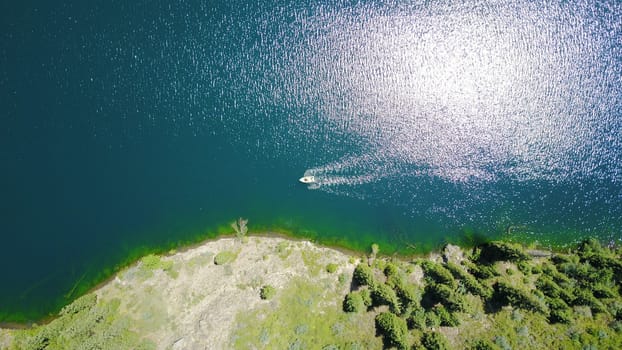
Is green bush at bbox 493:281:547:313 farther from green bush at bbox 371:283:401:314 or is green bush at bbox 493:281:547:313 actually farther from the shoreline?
green bush at bbox 371:283:401:314

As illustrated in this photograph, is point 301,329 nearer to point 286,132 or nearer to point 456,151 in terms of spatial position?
point 286,132

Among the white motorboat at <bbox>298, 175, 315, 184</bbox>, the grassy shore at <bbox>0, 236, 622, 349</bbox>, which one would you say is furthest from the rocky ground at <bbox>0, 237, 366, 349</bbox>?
the white motorboat at <bbox>298, 175, 315, 184</bbox>

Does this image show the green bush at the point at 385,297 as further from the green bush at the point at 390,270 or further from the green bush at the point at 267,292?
the green bush at the point at 267,292

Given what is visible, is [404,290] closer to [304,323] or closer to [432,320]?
[432,320]

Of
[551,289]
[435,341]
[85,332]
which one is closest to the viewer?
[85,332]

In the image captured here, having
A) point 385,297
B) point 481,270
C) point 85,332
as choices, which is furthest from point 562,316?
point 85,332
